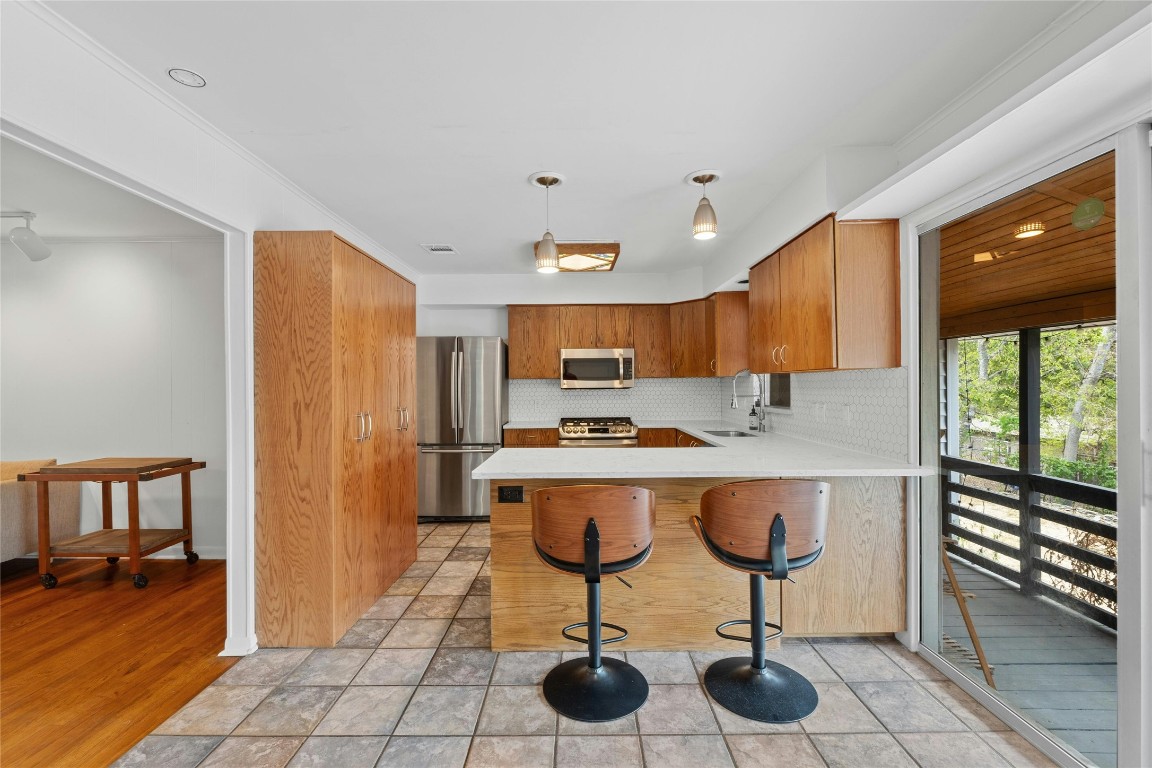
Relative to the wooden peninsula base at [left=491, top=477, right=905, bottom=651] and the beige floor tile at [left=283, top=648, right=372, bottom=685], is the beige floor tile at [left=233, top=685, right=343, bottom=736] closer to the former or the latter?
the beige floor tile at [left=283, top=648, right=372, bottom=685]

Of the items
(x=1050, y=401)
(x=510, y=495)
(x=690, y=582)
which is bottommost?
(x=690, y=582)

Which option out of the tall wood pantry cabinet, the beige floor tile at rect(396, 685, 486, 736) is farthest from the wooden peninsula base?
the tall wood pantry cabinet

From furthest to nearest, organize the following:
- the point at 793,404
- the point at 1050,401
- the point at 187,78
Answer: the point at 793,404 → the point at 187,78 → the point at 1050,401

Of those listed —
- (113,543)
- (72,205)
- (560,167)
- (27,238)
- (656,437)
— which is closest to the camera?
(560,167)

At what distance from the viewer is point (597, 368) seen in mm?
5207

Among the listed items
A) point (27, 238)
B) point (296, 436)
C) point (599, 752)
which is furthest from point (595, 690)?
point (27, 238)

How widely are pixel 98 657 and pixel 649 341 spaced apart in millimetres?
4606

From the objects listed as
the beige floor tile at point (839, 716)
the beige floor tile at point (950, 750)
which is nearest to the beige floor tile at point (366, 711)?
the beige floor tile at point (839, 716)

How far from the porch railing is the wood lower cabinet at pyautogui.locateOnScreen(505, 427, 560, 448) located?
331 centimetres

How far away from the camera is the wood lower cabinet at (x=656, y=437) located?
4938 mm

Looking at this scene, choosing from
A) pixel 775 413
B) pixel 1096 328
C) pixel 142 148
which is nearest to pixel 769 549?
pixel 1096 328

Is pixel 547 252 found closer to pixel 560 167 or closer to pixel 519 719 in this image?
pixel 560 167

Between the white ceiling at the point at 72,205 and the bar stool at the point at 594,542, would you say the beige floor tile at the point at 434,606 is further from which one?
the white ceiling at the point at 72,205

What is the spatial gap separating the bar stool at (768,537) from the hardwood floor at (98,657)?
7.73ft
